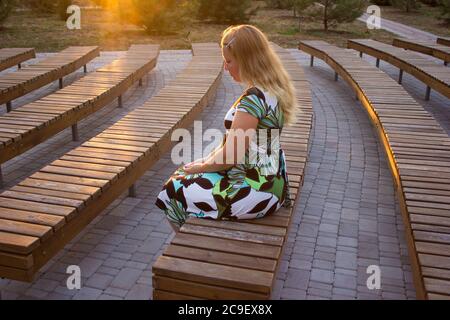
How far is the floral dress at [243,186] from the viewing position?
142 inches

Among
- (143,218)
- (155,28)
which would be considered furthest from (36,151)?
(155,28)

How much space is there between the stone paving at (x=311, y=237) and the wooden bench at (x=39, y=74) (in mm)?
1259

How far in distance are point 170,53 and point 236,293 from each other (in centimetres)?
1329

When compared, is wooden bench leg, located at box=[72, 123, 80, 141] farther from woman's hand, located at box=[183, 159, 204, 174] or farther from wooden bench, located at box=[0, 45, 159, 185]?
woman's hand, located at box=[183, 159, 204, 174]

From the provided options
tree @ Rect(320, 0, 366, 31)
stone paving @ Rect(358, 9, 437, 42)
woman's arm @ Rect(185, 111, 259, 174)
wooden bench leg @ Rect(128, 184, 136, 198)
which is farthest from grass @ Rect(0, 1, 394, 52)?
woman's arm @ Rect(185, 111, 259, 174)

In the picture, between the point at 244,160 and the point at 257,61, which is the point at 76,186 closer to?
the point at 244,160

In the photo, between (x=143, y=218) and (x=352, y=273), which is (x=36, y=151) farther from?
(x=352, y=273)

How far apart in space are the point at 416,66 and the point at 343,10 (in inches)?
398

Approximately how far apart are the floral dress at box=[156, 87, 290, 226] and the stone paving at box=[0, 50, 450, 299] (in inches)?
30.2

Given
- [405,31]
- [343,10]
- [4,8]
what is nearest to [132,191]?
[343,10]

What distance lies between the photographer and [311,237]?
15.8ft

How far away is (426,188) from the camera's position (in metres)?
4.67

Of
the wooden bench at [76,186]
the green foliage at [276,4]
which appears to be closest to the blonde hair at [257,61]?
the wooden bench at [76,186]

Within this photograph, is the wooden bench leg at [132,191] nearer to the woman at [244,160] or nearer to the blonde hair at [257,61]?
the woman at [244,160]
